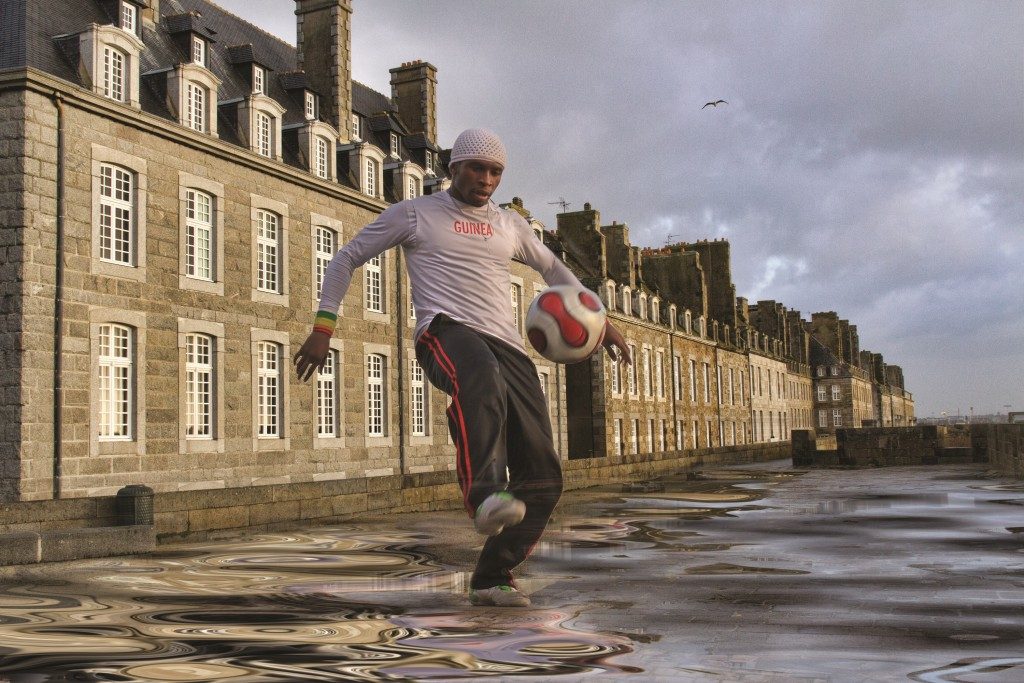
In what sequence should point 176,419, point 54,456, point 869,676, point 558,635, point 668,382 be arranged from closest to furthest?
point 869,676 < point 558,635 < point 54,456 < point 176,419 < point 668,382

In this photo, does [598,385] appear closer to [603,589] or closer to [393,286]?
[393,286]

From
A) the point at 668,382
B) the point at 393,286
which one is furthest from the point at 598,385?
the point at 393,286

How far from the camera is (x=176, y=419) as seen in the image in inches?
832

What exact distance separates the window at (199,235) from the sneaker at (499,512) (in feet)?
59.7

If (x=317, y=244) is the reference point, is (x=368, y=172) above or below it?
above

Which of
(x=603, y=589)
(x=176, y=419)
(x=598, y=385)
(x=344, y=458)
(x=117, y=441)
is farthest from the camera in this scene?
(x=598, y=385)

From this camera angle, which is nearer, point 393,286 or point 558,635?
point 558,635

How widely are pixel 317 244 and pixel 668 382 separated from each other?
3030 cm

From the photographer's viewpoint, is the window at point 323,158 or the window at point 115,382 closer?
the window at point 115,382

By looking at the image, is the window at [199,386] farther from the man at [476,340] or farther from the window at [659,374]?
the window at [659,374]

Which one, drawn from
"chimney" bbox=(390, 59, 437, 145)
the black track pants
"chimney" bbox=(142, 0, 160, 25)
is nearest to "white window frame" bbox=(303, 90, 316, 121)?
"chimney" bbox=(142, 0, 160, 25)

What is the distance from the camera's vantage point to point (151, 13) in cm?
2483

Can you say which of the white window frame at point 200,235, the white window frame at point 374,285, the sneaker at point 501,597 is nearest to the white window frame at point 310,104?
the white window frame at point 374,285

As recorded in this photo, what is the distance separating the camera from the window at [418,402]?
2947cm
